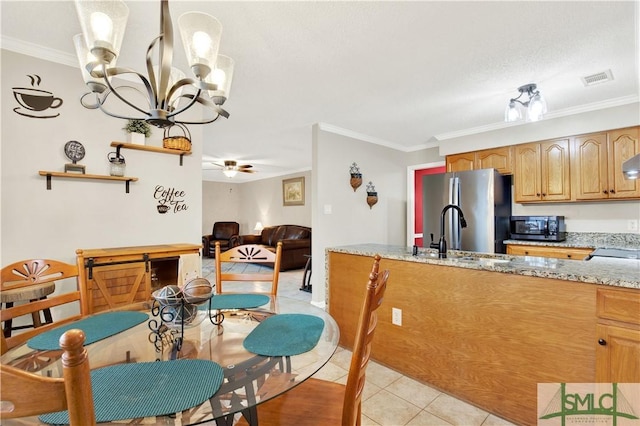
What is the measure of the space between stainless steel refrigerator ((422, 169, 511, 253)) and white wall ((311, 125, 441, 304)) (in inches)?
35.4

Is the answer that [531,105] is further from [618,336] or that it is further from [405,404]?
[405,404]

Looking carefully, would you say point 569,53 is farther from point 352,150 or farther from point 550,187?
point 352,150

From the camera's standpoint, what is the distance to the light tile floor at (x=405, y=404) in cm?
172

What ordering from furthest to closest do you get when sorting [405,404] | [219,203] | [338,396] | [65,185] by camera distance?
1. [219,203]
2. [65,185]
3. [405,404]
4. [338,396]

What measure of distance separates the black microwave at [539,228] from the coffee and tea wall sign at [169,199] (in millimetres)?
3846

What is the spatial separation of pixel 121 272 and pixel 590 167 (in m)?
4.65

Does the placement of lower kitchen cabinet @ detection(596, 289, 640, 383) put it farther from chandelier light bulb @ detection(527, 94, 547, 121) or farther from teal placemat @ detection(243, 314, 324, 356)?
chandelier light bulb @ detection(527, 94, 547, 121)

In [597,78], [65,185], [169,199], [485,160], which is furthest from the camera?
[485,160]

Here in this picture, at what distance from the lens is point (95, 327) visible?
1.27 m

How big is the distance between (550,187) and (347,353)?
3047mm

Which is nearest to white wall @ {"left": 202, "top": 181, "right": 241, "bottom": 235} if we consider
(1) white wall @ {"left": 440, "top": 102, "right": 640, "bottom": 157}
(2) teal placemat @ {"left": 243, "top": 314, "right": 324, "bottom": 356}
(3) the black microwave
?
(1) white wall @ {"left": 440, "top": 102, "right": 640, "bottom": 157}

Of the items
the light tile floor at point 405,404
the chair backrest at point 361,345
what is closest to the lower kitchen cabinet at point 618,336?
the light tile floor at point 405,404

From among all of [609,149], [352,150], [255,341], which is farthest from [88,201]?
[609,149]

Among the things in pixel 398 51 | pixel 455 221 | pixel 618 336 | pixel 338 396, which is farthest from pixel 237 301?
pixel 455 221
